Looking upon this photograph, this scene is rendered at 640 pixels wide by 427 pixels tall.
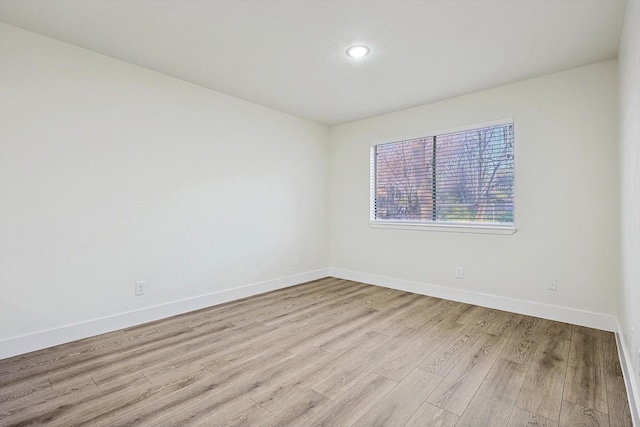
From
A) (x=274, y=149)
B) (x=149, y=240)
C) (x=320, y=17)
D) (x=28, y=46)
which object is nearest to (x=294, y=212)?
(x=274, y=149)

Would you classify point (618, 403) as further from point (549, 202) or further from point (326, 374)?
point (549, 202)

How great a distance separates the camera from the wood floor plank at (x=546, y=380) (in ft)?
5.63

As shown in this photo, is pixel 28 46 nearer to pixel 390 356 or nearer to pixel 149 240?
pixel 149 240

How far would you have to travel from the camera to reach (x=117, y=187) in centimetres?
279

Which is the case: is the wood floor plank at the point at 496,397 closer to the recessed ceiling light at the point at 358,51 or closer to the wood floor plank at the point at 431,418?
the wood floor plank at the point at 431,418

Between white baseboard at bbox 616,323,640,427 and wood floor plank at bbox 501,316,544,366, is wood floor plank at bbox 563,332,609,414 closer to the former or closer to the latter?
white baseboard at bbox 616,323,640,427

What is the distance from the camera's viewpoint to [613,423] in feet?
5.17

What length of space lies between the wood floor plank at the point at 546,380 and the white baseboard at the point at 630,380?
0.30 m

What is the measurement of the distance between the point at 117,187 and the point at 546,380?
11.6ft

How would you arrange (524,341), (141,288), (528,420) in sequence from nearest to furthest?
(528,420), (524,341), (141,288)

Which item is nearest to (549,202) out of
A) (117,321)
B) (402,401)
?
(402,401)

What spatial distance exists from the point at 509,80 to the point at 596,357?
8.33ft

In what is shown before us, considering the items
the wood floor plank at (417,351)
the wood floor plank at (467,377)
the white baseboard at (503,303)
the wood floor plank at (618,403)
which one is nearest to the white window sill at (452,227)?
the white baseboard at (503,303)

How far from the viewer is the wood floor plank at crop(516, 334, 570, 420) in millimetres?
1716
